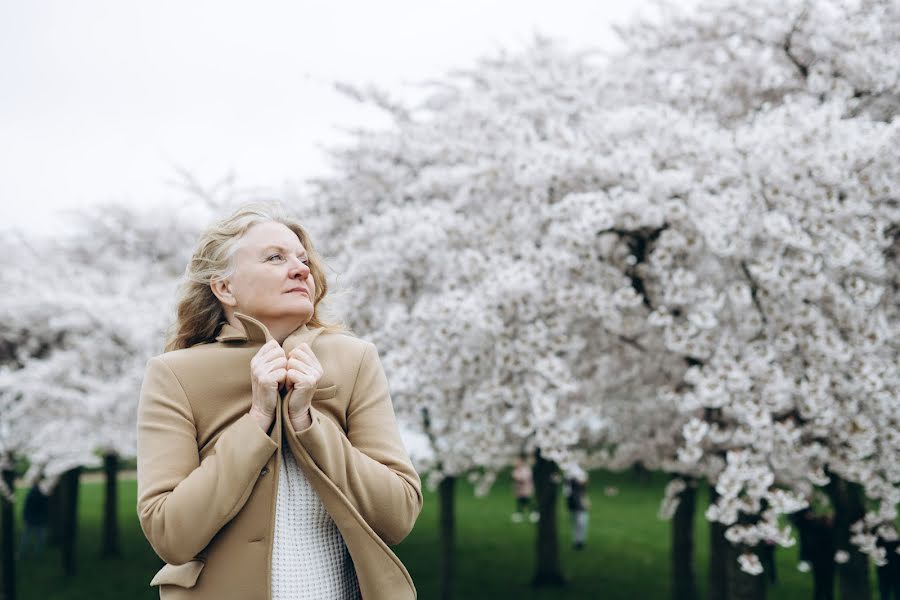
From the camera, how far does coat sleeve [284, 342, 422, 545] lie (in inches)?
66.8

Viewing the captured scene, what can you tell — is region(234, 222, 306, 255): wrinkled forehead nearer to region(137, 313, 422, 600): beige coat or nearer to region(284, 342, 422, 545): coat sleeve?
region(137, 313, 422, 600): beige coat

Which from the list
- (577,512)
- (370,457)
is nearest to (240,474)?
(370,457)

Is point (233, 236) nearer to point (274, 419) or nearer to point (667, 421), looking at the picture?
point (274, 419)

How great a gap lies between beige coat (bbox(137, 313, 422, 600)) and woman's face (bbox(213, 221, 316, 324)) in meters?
0.07

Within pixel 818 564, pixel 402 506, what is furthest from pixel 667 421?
pixel 402 506

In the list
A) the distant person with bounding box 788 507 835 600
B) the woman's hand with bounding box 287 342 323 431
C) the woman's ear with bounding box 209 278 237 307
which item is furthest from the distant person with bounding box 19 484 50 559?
the woman's hand with bounding box 287 342 323 431

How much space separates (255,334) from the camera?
1.84 m

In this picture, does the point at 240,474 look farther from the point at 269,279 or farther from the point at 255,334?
the point at 269,279

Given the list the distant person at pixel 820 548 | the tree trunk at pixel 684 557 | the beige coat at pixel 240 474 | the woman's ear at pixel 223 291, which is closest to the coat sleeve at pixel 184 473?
the beige coat at pixel 240 474

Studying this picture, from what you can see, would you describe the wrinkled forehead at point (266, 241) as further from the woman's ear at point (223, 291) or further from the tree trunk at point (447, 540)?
the tree trunk at point (447, 540)

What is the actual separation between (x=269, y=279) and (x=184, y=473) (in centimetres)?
48

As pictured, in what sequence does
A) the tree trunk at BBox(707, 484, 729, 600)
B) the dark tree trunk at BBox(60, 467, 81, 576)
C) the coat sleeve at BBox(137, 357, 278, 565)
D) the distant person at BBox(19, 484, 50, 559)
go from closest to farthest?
the coat sleeve at BBox(137, 357, 278, 565) → the tree trunk at BBox(707, 484, 729, 600) → the dark tree trunk at BBox(60, 467, 81, 576) → the distant person at BBox(19, 484, 50, 559)

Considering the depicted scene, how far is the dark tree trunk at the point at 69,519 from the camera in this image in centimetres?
1336

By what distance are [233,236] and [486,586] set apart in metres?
11.8
